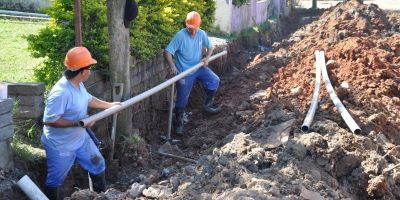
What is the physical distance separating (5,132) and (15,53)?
589 centimetres

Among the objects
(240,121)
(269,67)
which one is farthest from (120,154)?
(269,67)

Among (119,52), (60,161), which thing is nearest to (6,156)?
(60,161)

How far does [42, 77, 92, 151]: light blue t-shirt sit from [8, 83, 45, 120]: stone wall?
61 cm

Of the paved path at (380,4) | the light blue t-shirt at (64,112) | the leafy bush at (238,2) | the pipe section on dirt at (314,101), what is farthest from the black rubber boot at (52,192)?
the paved path at (380,4)

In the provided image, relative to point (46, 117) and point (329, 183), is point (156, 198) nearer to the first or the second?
point (46, 117)

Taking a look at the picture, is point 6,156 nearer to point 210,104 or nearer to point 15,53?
point 210,104

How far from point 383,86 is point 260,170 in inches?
172

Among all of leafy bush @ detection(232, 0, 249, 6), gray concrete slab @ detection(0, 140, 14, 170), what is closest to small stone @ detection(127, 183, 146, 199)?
gray concrete slab @ detection(0, 140, 14, 170)

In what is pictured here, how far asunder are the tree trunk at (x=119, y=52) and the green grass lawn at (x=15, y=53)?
116 centimetres

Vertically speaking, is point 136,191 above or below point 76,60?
below

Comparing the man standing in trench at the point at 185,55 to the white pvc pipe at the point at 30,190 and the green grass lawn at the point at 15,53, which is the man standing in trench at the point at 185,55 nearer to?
the green grass lawn at the point at 15,53

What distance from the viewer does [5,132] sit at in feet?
18.4

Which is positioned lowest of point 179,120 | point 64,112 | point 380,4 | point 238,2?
point 179,120

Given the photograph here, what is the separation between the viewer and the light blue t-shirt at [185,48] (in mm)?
9391
